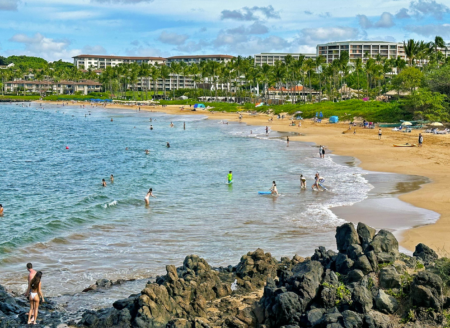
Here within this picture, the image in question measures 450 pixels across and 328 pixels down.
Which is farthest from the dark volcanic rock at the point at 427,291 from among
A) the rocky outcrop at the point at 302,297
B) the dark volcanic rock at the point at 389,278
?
the dark volcanic rock at the point at 389,278

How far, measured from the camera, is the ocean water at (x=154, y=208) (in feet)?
59.3

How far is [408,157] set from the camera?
41031 millimetres

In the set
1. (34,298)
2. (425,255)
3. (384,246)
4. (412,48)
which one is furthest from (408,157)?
(412,48)

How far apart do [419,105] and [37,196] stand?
51.2m

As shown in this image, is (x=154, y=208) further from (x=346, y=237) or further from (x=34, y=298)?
(x=346, y=237)

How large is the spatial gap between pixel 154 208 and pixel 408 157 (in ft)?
78.8

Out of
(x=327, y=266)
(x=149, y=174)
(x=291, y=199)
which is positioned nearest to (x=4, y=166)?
(x=149, y=174)

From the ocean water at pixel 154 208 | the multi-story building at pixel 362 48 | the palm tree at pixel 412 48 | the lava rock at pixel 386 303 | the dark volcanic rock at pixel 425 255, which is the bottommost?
the ocean water at pixel 154 208

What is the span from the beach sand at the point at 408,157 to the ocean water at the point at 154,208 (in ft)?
9.76

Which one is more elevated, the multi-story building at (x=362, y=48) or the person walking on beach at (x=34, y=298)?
the multi-story building at (x=362, y=48)

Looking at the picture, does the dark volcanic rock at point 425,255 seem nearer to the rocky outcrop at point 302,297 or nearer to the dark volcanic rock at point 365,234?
the rocky outcrop at point 302,297

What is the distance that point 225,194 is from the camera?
97.8 ft

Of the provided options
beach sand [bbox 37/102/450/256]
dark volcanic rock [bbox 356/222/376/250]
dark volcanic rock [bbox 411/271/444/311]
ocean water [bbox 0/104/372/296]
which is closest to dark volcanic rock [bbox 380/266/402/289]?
dark volcanic rock [bbox 411/271/444/311]

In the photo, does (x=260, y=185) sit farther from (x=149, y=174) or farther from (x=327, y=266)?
(x=327, y=266)
